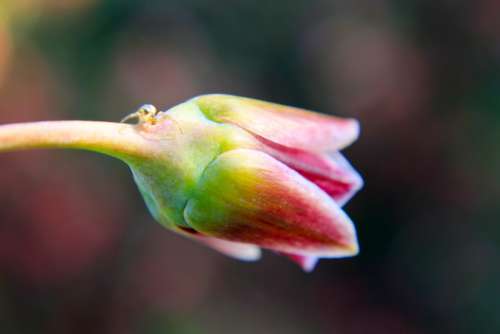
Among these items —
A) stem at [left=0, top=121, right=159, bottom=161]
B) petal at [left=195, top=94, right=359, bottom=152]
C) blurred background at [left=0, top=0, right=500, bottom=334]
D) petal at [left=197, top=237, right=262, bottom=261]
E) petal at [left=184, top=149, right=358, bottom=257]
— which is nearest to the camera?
stem at [left=0, top=121, right=159, bottom=161]

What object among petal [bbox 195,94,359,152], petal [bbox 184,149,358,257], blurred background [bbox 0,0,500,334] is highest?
petal [bbox 195,94,359,152]

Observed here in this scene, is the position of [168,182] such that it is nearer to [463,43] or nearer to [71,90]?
[71,90]

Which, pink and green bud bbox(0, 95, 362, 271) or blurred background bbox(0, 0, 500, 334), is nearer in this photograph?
pink and green bud bbox(0, 95, 362, 271)

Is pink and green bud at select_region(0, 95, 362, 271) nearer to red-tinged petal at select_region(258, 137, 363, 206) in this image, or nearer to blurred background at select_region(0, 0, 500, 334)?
red-tinged petal at select_region(258, 137, 363, 206)

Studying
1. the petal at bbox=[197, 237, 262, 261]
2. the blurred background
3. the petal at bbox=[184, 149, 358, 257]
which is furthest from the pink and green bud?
the blurred background

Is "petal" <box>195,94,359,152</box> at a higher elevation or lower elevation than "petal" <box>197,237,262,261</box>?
higher

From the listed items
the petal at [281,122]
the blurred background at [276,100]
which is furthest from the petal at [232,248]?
the blurred background at [276,100]

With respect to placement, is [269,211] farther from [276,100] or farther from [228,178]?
[276,100]

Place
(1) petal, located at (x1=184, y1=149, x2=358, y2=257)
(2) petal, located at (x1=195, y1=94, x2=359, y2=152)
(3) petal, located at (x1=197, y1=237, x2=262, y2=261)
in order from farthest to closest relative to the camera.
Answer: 1. (3) petal, located at (x1=197, y1=237, x2=262, y2=261)
2. (2) petal, located at (x1=195, y1=94, x2=359, y2=152)
3. (1) petal, located at (x1=184, y1=149, x2=358, y2=257)
